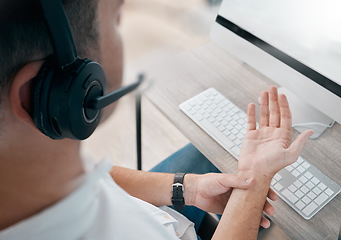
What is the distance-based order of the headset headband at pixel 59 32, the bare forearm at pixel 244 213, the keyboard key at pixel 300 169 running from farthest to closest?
the keyboard key at pixel 300 169, the bare forearm at pixel 244 213, the headset headband at pixel 59 32

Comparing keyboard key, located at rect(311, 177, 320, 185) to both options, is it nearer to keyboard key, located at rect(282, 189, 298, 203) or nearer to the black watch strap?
keyboard key, located at rect(282, 189, 298, 203)

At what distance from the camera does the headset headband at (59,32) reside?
279 millimetres

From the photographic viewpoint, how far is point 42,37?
313mm

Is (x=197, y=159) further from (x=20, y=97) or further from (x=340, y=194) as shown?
(x=20, y=97)

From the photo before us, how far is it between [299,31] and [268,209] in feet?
1.47

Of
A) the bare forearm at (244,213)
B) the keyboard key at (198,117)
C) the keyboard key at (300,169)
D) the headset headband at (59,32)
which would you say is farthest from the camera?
the keyboard key at (198,117)

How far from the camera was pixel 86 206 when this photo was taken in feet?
1.34

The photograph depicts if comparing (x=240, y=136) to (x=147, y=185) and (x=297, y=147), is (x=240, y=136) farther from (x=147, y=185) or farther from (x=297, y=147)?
(x=147, y=185)

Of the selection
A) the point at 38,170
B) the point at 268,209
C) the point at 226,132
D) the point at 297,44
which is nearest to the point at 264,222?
A: the point at 268,209

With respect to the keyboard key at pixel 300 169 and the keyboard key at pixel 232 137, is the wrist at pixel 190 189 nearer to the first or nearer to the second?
the keyboard key at pixel 232 137

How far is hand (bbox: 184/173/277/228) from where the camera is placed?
2.44 ft

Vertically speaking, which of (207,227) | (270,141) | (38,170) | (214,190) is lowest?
(207,227)

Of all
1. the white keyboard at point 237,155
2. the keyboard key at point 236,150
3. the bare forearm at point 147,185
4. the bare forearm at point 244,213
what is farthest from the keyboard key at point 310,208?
the bare forearm at point 147,185

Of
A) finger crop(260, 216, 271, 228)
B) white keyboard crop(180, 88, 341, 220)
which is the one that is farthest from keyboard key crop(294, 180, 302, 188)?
finger crop(260, 216, 271, 228)
